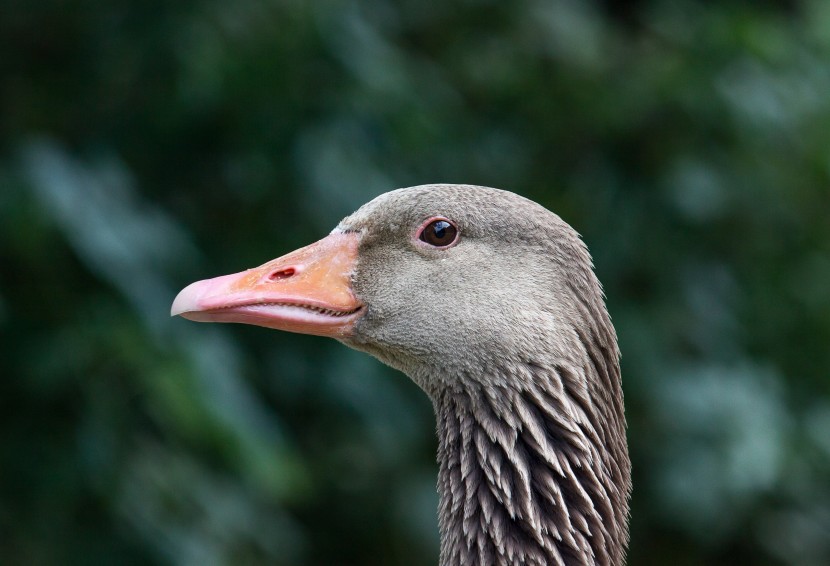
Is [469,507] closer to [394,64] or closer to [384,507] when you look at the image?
[394,64]

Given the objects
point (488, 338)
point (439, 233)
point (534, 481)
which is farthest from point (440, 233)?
point (534, 481)

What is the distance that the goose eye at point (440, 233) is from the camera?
3.81 m

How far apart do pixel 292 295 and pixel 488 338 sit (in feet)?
2.15

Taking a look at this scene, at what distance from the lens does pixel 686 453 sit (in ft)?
26.3

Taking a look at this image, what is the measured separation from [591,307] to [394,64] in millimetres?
3802

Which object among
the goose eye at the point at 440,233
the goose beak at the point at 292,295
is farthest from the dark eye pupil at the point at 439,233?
the goose beak at the point at 292,295

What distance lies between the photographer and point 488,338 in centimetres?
368

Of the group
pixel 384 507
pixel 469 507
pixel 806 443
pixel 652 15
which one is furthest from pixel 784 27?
pixel 469 507

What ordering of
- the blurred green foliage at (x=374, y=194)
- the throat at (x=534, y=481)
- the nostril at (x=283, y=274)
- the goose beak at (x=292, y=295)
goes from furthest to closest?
1. the blurred green foliage at (x=374, y=194)
2. the nostril at (x=283, y=274)
3. the goose beak at (x=292, y=295)
4. the throat at (x=534, y=481)

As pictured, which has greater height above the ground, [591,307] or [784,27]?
[784,27]

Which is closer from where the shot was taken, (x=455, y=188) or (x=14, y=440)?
(x=455, y=188)

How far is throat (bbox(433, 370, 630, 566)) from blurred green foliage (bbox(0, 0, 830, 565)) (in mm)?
2144

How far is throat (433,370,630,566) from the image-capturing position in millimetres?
3506

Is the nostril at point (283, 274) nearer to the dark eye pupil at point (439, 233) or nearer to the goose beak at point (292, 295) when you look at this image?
the goose beak at point (292, 295)
